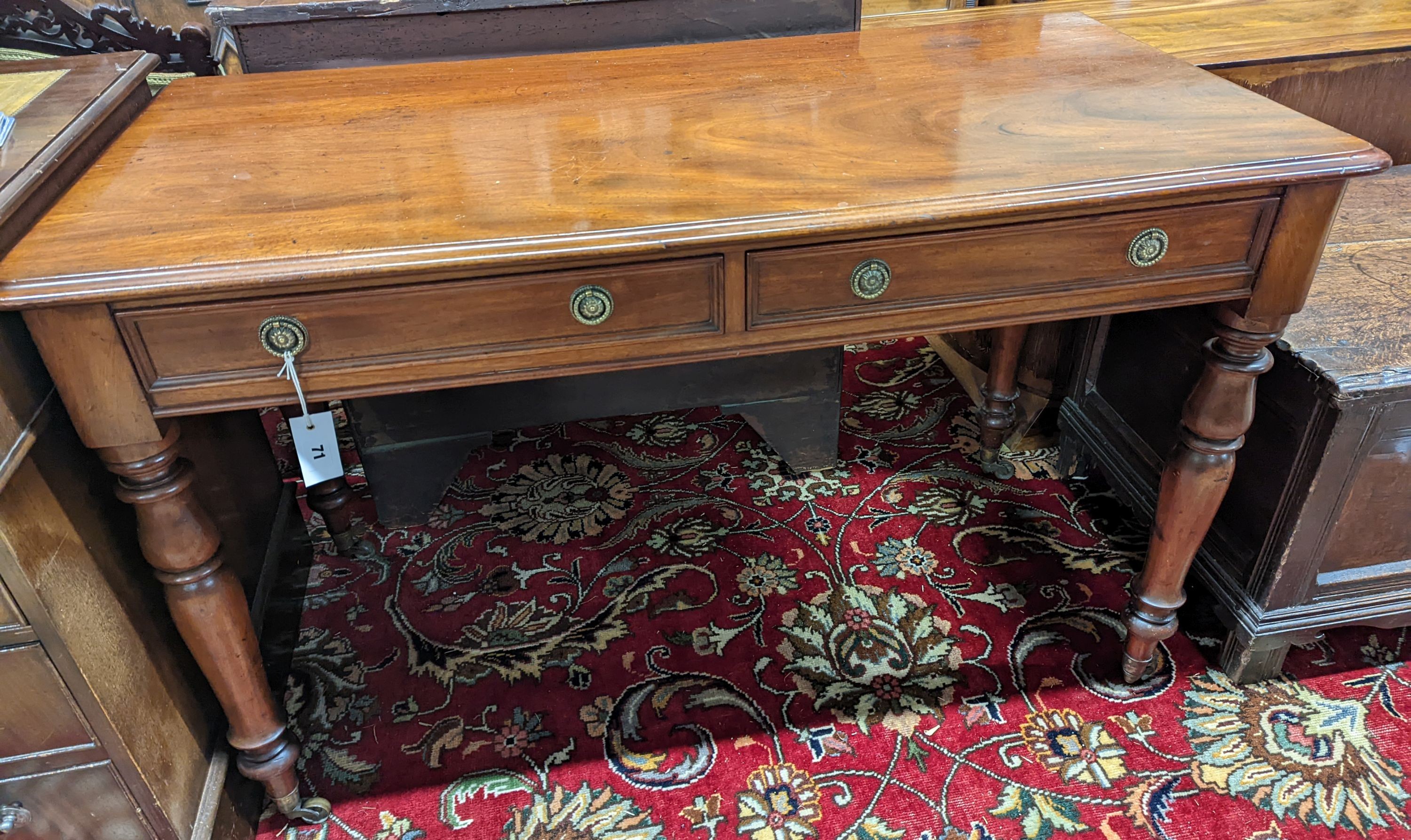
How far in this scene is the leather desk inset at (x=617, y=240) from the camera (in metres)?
0.90

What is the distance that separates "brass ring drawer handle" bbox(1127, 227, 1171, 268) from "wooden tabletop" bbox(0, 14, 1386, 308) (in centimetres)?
7

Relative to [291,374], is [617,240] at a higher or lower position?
higher

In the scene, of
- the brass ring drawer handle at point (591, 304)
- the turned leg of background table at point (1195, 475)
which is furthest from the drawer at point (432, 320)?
the turned leg of background table at point (1195, 475)

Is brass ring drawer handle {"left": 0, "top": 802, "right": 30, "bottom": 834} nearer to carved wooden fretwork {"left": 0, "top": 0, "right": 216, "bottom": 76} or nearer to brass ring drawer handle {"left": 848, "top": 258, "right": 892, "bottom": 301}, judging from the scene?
brass ring drawer handle {"left": 848, "top": 258, "right": 892, "bottom": 301}

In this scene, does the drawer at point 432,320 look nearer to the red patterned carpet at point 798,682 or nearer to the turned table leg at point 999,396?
the red patterned carpet at point 798,682

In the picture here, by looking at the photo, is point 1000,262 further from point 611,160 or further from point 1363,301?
point 1363,301

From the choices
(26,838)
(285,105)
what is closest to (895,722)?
(26,838)

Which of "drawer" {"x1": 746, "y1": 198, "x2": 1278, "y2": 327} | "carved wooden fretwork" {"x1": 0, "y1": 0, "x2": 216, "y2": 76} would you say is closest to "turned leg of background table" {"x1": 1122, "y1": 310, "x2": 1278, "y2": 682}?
"drawer" {"x1": 746, "y1": 198, "x2": 1278, "y2": 327}

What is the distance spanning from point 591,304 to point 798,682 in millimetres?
817

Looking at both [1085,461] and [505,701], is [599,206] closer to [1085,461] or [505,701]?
[505,701]

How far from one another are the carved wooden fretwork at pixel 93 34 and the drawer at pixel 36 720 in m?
1.55

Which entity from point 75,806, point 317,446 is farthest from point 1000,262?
point 75,806

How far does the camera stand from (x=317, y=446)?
1193 mm

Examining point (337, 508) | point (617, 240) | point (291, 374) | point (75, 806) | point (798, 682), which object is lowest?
point (798, 682)
